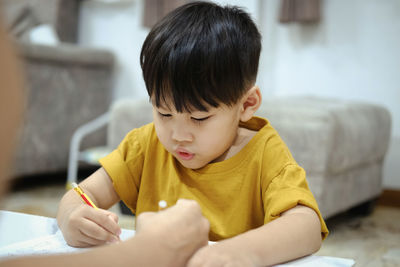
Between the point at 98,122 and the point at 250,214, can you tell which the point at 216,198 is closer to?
the point at 250,214

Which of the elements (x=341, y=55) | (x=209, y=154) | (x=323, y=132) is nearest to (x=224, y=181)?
(x=209, y=154)

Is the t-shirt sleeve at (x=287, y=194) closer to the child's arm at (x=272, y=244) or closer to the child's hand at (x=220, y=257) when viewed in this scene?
the child's arm at (x=272, y=244)

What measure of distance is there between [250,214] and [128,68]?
191cm

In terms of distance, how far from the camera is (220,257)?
1.41 feet

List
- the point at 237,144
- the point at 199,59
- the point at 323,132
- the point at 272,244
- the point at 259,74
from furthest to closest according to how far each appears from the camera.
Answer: the point at 259,74 < the point at 323,132 < the point at 237,144 < the point at 199,59 < the point at 272,244

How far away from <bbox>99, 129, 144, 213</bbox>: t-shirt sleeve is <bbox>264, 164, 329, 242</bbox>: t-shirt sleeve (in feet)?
0.70

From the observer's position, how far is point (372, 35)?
79.0 inches

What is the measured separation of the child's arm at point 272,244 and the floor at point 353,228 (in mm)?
731

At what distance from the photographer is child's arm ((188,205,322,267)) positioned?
1.41 ft

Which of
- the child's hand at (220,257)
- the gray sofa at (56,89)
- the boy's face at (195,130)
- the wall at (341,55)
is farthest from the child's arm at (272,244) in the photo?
the gray sofa at (56,89)

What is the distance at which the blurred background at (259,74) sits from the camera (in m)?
2.00

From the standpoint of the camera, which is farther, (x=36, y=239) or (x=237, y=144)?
(x=237, y=144)

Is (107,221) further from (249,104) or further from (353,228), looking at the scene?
(353,228)

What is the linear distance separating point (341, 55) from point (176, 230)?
1.85 m
